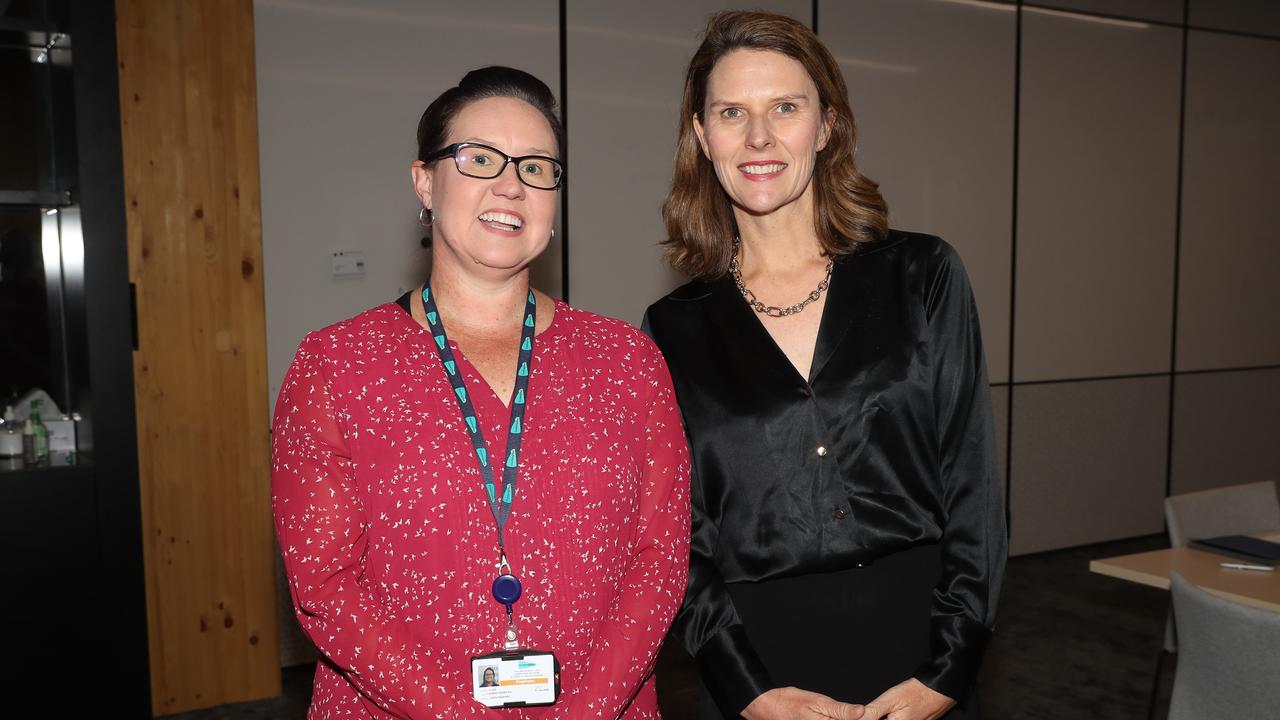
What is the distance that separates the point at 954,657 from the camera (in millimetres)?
1714

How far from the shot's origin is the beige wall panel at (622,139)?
4.70 metres

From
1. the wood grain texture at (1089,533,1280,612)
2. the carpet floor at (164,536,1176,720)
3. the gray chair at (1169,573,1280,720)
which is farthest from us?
the carpet floor at (164,536,1176,720)

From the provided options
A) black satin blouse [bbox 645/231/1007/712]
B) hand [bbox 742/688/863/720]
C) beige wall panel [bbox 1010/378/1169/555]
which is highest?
black satin blouse [bbox 645/231/1007/712]

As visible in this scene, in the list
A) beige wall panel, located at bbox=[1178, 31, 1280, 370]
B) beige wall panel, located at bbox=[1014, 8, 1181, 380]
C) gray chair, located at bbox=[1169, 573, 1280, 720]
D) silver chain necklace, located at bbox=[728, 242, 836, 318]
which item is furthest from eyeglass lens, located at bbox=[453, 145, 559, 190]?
beige wall panel, located at bbox=[1178, 31, 1280, 370]

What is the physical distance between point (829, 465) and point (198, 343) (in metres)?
2.88

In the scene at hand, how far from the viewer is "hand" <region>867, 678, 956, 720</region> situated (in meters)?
1.69

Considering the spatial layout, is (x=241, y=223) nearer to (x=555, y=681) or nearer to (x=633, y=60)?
(x=633, y=60)

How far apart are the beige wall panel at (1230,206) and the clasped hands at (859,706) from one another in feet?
19.0

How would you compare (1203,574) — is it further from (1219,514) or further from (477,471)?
(477,471)

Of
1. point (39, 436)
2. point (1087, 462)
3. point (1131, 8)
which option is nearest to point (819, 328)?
point (39, 436)

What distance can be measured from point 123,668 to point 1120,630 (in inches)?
168

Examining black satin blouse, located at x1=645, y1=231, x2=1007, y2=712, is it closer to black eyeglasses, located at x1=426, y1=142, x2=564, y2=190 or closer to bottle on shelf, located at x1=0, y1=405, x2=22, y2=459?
black eyeglasses, located at x1=426, y1=142, x2=564, y2=190

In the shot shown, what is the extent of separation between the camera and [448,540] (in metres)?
1.54

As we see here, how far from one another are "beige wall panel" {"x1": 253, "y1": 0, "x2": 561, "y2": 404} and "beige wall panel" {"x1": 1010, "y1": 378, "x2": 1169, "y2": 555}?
3.77m
